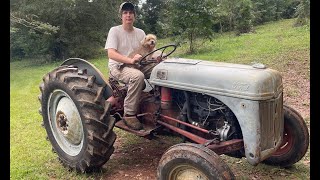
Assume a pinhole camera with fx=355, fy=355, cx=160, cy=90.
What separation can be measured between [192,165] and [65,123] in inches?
81.9

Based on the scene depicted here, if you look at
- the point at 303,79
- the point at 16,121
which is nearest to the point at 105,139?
the point at 16,121

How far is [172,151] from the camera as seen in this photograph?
11.3 feet

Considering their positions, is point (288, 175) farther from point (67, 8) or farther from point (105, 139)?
point (67, 8)

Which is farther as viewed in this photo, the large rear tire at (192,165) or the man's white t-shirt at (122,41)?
the man's white t-shirt at (122,41)

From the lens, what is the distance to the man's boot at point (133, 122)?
4430mm

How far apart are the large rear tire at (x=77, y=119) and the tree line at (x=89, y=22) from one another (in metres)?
10.2

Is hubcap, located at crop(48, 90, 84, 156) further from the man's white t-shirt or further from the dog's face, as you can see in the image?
the dog's face

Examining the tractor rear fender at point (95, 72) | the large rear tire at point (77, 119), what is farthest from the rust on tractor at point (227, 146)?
the tractor rear fender at point (95, 72)

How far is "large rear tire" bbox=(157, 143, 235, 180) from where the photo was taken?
3215 mm

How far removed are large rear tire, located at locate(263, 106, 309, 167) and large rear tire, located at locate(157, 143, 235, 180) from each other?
4.48 feet

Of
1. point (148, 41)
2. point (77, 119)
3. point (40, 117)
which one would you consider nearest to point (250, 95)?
point (148, 41)

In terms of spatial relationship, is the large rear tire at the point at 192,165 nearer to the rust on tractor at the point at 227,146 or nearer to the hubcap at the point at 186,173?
the hubcap at the point at 186,173

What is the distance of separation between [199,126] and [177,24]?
11.0 m

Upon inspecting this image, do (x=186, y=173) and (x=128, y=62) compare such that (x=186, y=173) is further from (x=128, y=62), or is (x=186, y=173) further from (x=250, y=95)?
(x=128, y=62)
